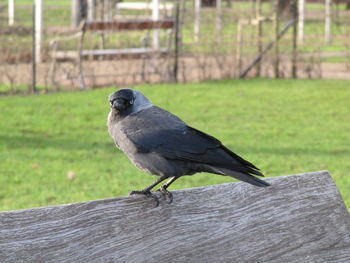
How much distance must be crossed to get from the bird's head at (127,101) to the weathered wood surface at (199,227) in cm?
54

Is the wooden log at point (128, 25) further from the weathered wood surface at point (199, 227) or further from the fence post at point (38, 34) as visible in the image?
the weathered wood surface at point (199, 227)

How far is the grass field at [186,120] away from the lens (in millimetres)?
7595

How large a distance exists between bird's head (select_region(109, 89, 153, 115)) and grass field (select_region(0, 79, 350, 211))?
12.1 ft

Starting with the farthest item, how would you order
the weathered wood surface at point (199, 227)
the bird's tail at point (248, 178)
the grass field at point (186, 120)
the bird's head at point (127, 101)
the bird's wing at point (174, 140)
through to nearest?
the grass field at point (186, 120), the bird's head at point (127, 101), the bird's wing at point (174, 140), the bird's tail at point (248, 178), the weathered wood surface at point (199, 227)

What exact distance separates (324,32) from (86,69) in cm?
634

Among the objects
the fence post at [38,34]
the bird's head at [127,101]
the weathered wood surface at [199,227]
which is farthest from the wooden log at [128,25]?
the weathered wood surface at [199,227]

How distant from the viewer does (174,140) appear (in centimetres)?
299

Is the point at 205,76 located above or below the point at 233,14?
below

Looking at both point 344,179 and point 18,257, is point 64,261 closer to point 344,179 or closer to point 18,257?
point 18,257

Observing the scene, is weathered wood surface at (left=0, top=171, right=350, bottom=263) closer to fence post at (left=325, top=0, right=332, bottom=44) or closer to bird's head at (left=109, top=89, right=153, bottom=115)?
bird's head at (left=109, top=89, right=153, bottom=115)

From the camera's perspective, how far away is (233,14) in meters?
16.8

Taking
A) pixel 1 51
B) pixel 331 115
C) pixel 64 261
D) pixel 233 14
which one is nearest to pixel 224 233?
pixel 64 261

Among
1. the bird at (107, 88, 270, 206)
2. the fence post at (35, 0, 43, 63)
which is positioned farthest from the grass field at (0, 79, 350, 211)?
the bird at (107, 88, 270, 206)

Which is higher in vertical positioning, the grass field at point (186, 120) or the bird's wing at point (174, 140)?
the bird's wing at point (174, 140)
